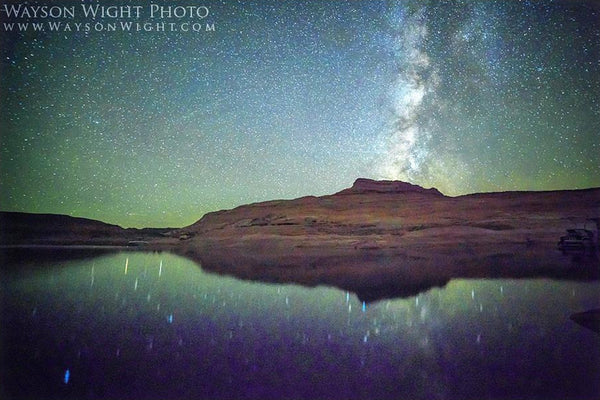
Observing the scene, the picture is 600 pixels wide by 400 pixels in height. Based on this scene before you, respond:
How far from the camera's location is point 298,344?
15.0ft

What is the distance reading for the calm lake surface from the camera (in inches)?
141

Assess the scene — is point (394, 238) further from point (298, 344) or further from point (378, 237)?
point (298, 344)

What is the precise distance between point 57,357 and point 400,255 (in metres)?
11.1

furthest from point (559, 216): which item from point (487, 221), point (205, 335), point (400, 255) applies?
point (205, 335)

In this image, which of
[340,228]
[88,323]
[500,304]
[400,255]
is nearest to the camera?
[88,323]

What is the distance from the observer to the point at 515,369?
376 cm

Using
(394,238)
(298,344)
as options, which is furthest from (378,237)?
(298,344)

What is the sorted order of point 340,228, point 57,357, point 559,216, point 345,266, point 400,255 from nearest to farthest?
1. point 57,357
2. point 345,266
3. point 400,255
4. point 559,216
5. point 340,228

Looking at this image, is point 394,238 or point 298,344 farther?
point 394,238

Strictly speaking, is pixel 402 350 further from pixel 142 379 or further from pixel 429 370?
pixel 142 379

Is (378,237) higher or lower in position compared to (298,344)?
higher

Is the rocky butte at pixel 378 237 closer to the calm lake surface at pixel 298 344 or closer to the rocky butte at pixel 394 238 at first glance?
the rocky butte at pixel 394 238

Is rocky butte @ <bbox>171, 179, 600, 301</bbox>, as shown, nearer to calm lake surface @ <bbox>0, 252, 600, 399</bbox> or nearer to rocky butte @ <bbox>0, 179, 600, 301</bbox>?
rocky butte @ <bbox>0, 179, 600, 301</bbox>

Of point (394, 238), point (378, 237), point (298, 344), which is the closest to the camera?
point (298, 344)
